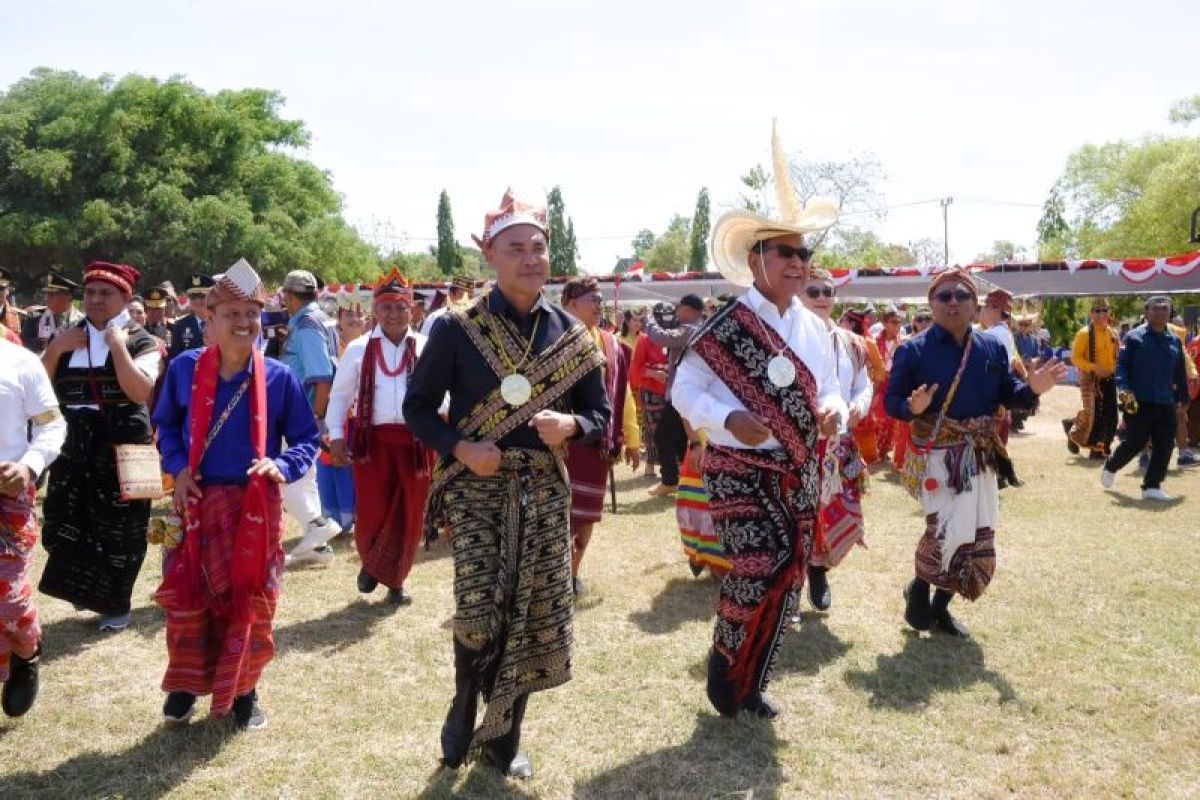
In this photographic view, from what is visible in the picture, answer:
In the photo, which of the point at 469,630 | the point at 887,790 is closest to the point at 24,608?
the point at 469,630

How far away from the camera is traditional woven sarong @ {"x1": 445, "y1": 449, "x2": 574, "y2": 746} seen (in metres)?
3.29

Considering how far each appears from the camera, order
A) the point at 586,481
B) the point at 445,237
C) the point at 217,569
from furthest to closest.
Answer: the point at 445,237 < the point at 586,481 < the point at 217,569

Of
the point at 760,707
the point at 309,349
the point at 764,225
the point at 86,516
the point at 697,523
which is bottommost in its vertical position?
the point at 760,707

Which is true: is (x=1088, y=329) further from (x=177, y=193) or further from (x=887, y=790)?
(x=177, y=193)

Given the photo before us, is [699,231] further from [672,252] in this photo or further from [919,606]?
[919,606]

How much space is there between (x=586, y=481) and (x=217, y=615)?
2.36 m

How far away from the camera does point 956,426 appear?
488 centimetres

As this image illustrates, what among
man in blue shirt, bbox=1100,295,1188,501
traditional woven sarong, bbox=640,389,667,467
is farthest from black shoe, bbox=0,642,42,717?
man in blue shirt, bbox=1100,295,1188,501

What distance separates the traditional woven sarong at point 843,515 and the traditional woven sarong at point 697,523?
24.1 inches

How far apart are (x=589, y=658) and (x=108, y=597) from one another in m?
Answer: 2.74

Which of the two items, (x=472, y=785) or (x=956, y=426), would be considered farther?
(x=956, y=426)

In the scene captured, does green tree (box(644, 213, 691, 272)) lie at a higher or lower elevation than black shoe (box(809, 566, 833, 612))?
higher

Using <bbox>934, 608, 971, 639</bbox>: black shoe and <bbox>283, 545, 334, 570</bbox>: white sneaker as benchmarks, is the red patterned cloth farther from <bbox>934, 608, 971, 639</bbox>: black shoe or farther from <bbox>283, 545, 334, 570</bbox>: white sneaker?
<bbox>934, 608, 971, 639</bbox>: black shoe

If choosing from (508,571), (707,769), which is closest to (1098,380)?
(707,769)
